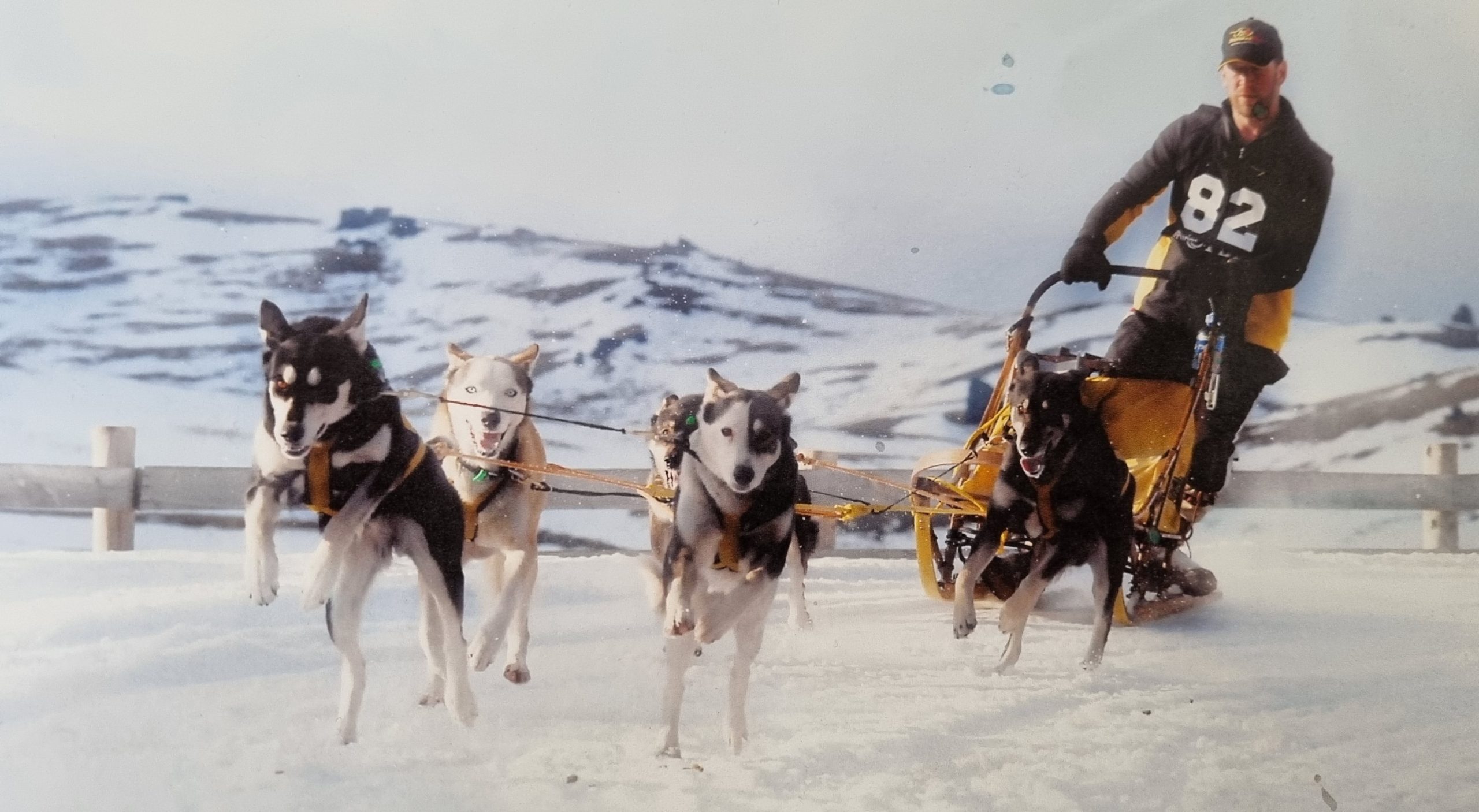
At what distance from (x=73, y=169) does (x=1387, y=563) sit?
8.74ft

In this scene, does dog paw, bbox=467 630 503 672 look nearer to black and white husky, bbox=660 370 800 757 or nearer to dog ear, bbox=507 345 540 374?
black and white husky, bbox=660 370 800 757

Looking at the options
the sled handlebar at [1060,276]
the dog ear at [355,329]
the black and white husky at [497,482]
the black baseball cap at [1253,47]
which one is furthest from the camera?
the black baseball cap at [1253,47]

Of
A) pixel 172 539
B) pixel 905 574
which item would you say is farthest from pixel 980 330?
pixel 172 539

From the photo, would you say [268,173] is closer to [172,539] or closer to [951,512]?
[172,539]

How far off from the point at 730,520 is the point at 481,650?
499 mm

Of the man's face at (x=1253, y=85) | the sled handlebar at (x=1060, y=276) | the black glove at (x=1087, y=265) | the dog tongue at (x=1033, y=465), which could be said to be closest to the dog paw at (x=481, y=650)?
the dog tongue at (x=1033, y=465)

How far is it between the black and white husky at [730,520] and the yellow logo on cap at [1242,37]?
116 centimetres

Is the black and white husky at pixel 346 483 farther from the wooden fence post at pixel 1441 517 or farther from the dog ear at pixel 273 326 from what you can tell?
the wooden fence post at pixel 1441 517

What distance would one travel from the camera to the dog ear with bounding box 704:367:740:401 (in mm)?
1745

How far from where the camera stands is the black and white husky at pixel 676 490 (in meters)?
1.79

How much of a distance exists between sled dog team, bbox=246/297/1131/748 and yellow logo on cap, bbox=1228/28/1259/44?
0.81 metres

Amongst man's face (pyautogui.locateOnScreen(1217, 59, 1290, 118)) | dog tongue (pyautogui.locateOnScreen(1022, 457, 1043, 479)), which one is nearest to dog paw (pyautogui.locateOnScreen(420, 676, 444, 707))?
dog tongue (pyautogui.locateOnScreen(1022, 457, 1043, 479))

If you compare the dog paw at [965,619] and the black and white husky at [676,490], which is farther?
the dog paw at [965,619]

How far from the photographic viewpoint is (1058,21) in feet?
7.21
